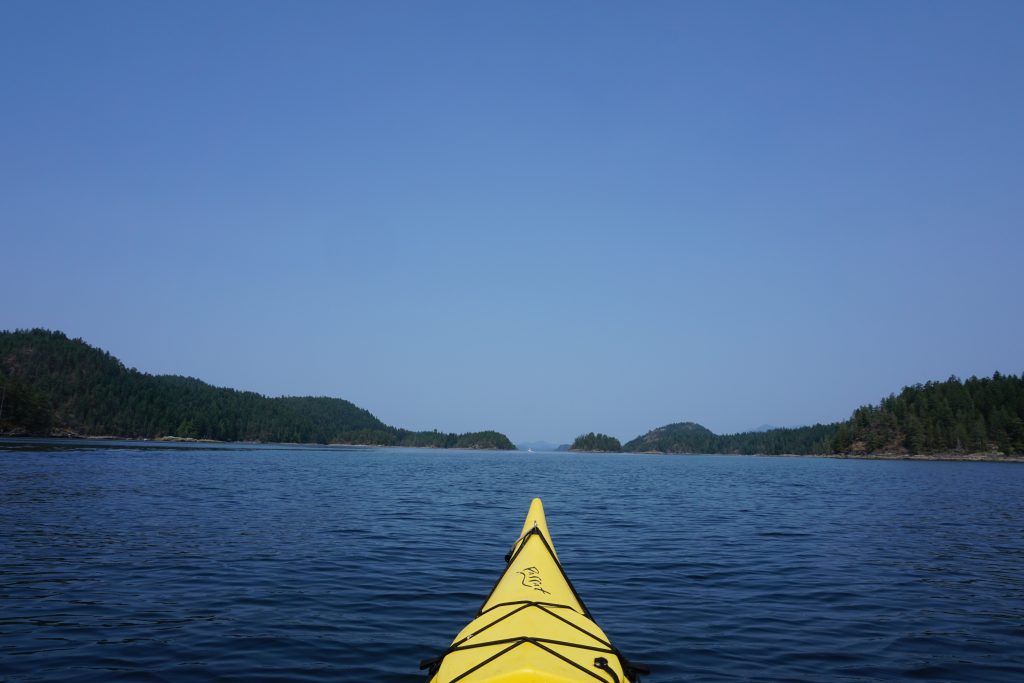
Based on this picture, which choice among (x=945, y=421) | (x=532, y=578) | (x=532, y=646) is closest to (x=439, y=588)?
(x=532, y=578)

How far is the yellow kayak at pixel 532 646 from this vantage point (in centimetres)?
629

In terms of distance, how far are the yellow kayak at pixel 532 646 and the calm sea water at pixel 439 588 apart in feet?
7.31

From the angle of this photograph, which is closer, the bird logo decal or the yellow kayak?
the yellow kayak

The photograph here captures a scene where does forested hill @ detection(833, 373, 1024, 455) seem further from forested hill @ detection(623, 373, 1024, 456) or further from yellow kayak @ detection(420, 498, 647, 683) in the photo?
yellow kayak @ detection(420, 498, 647, 683)

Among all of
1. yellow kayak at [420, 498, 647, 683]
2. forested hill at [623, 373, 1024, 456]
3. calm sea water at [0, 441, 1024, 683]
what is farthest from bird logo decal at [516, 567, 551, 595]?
forested hill at [623, 373, 1024, 456]

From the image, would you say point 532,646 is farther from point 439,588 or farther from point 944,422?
point 944,422

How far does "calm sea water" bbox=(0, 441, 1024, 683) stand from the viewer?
10.0 meters

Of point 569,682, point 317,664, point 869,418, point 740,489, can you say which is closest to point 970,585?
point 569,682

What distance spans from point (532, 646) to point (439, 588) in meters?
8.90

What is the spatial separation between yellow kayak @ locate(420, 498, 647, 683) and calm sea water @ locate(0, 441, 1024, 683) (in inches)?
87.7

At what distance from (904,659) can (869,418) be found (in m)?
205

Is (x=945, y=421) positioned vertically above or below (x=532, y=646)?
above

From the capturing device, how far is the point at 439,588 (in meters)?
15.0

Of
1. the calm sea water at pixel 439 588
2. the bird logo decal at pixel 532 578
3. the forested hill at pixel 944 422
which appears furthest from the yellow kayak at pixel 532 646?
the forested hill at pixel 944 422
